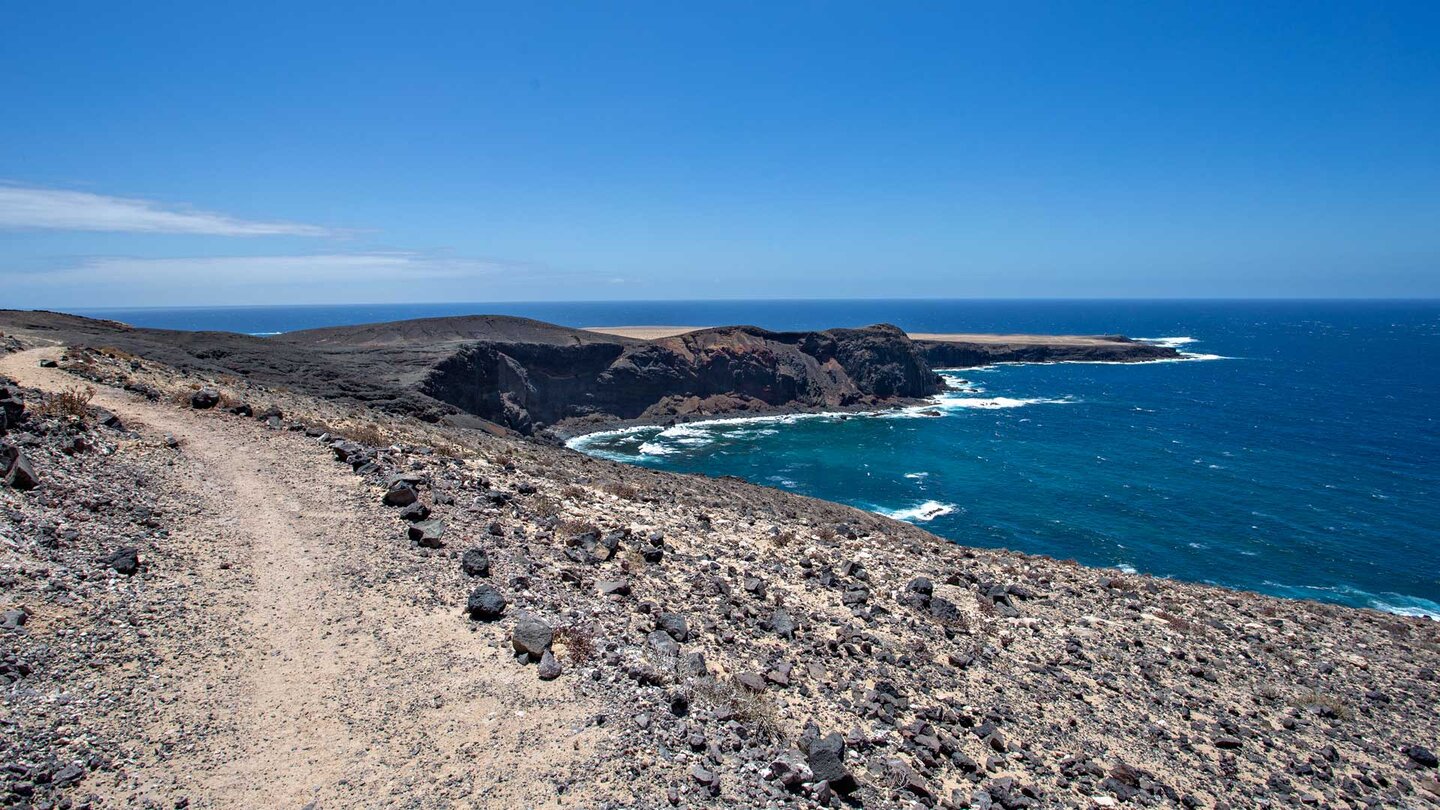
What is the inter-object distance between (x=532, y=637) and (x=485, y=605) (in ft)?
3.55

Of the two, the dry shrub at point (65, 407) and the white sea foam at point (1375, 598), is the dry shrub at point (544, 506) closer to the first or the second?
the dry shrub at point (65, 407)

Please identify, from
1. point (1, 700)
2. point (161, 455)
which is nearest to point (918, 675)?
point (1, 700)

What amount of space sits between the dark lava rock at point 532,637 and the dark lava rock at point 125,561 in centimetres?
516

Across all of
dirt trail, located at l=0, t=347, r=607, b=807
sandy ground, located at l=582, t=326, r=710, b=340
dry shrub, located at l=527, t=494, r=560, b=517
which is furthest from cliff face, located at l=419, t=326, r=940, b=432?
dirt trail, located at l=0, t=347, r=607, b=807

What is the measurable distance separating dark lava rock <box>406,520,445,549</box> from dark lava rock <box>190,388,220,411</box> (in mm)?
10437

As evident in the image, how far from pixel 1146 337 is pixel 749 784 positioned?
623 ft

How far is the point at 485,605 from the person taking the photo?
9211mm

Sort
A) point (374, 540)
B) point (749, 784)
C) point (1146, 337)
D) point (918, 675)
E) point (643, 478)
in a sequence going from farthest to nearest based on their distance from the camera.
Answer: point (1146, 337)
point (643, 478)
point (374, 540)
point (918, 675)
point (749, 784)

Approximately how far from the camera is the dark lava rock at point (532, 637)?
8432mm

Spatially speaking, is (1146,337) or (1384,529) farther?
(1146,337)

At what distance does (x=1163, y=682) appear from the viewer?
466 inches

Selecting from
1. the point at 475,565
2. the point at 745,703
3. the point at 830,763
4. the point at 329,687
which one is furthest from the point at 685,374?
the point at 830,763

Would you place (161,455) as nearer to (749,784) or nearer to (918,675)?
(749,784)

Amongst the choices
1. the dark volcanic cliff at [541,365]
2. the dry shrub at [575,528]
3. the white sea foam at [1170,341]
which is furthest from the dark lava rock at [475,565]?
the white sea foam at [1170,341]
